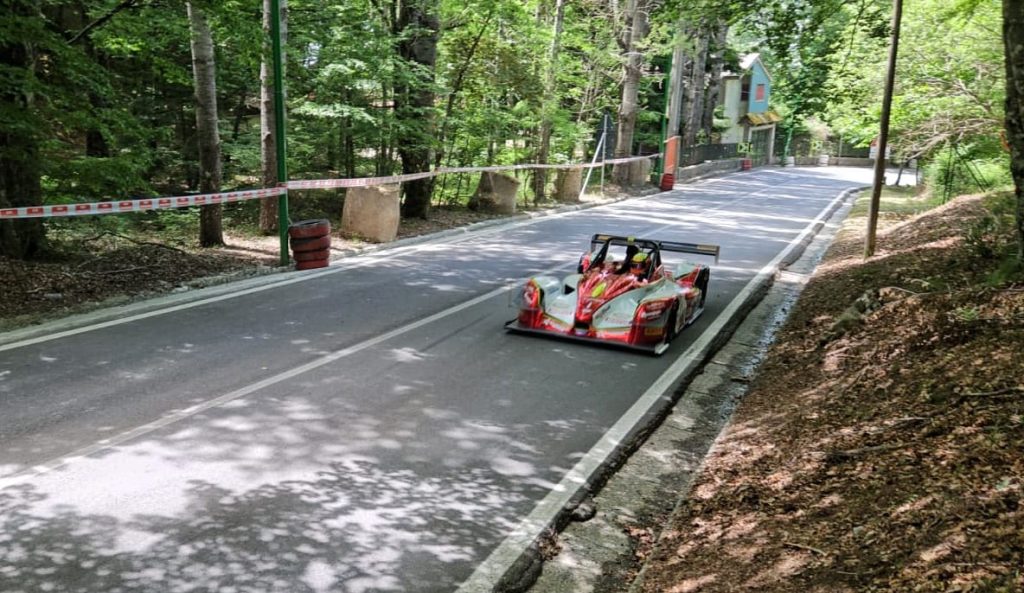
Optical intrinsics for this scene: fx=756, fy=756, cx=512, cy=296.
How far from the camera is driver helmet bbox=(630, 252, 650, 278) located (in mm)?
9453

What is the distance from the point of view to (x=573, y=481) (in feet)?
18.1

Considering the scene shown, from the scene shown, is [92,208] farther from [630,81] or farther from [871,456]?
[630,81]

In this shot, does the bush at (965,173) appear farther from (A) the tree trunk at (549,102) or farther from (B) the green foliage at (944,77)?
(A) the tree trunk at (549,102)

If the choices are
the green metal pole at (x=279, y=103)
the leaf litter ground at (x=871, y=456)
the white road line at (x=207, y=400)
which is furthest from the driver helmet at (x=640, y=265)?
the green metal pole at (x=279, y=103)

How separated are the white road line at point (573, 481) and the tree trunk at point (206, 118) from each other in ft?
29.8

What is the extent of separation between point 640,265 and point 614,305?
847 millimetres

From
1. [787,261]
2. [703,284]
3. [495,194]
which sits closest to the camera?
[703,284]

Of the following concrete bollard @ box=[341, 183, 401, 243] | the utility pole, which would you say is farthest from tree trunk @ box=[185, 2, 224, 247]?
the utility pole

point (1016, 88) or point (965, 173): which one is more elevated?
point (1016, 88)

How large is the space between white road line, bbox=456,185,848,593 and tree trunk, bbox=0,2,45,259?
27.0 ft

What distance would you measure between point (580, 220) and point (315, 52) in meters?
8.50

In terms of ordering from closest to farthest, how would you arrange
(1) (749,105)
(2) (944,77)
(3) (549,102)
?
(2) (944,77), (3) (549,102), (1) (749,105)

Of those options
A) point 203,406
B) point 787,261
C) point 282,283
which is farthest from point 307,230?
point 787,261

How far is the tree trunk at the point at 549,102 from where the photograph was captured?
80.1 feet
